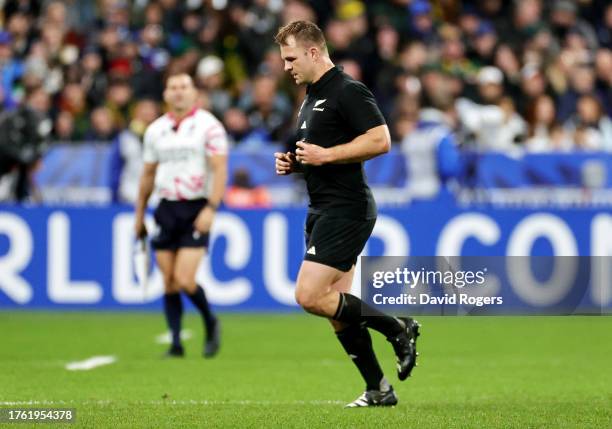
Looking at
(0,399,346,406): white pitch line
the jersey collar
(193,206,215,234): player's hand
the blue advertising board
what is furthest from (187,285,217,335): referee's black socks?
the blue advertising board

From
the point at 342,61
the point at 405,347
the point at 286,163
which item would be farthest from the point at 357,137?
the point at 342,61

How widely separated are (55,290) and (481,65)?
826cm

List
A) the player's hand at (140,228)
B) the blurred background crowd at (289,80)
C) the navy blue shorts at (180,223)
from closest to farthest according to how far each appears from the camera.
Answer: the navy blue shorts at (180,223) < the player's hand at (140,228) < the blurred background crowd at (289,80)

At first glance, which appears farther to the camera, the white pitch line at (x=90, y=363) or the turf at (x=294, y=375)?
the white pitch line at (x=90, y=363)

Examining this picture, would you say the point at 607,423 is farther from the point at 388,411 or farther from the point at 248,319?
the point at 248,319

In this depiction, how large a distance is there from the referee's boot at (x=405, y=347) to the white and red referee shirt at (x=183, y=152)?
3.84 metres

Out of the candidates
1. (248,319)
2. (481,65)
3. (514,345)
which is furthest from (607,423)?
(481,65)

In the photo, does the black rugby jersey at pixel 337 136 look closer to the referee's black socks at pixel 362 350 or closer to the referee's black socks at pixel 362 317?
the referee's black socks at pixel 362 317

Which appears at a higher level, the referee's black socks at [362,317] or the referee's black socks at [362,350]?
the referee's black socks at [362,317]

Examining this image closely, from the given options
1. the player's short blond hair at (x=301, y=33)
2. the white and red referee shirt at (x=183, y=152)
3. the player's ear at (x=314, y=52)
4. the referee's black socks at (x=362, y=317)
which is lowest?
the referee's black socks at (x=362, y=317)

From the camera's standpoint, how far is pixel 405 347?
8.21m

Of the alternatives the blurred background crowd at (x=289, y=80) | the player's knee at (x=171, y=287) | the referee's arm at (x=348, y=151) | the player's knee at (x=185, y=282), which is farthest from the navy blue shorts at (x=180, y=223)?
the blurred background crowd at (x=289, y=80)

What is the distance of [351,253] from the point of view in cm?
811

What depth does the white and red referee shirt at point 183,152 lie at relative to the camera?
38.2ft
